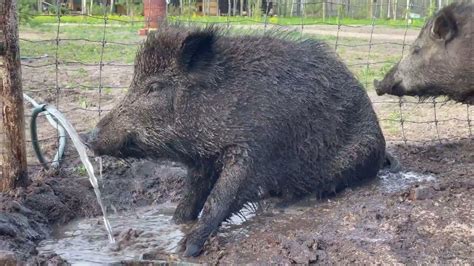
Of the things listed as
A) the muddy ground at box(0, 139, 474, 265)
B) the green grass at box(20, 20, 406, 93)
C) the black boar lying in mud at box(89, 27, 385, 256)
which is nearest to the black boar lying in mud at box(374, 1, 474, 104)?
the muddy ground at box(0, 139, 474, 265)

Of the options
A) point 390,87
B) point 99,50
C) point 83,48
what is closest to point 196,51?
point 390,87

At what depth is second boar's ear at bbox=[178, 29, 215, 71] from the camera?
494 centimetres

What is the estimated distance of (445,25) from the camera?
629 centimetres

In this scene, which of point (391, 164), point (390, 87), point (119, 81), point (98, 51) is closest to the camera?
point (391, 164)

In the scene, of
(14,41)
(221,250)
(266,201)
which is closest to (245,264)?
(221,250)

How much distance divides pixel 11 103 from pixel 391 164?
9.33ft

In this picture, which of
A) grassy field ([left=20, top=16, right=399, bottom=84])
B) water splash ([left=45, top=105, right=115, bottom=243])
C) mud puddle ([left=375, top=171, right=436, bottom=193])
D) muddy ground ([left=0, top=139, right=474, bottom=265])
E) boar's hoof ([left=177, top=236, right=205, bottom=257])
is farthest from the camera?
grassy field ([left=20, top=16, right=399, bottom=84])

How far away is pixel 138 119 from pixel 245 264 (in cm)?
120

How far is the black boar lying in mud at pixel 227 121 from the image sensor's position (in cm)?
491

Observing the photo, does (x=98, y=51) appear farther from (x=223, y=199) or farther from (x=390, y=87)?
(x=223, y=199)

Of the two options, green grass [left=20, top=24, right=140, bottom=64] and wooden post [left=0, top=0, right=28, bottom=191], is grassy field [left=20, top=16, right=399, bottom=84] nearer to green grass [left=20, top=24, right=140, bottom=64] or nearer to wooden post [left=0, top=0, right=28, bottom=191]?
green grass [left=20, top=24, right=140, bottom=64]

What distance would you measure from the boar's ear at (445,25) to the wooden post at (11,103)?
10.5ft

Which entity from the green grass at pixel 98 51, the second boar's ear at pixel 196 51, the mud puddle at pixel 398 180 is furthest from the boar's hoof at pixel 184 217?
the green grass at pixel 98 51

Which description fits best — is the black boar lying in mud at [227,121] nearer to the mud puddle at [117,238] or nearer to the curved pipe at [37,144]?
the mud puddle at [117,238]
